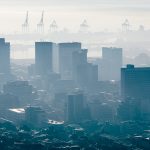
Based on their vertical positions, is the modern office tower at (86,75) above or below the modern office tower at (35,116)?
above

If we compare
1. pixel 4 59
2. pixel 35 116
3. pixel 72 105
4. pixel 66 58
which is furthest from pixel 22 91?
pixel 4 59

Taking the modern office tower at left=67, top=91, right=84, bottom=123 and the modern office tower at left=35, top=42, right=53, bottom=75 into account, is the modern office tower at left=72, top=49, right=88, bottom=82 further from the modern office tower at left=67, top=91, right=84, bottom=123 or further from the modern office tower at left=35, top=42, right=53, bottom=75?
the modern office tower at left=67, top=91, right=84, bottom=123

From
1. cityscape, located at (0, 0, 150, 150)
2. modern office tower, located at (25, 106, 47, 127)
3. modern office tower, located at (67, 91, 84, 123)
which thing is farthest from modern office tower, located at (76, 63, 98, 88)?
modern office tower, located at (25, 106, 47, 127)

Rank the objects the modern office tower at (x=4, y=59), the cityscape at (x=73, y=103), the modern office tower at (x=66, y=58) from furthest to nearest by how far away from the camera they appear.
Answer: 1. the modern office tower at (x=4, y=59)
2. the modern office tower at (x=66, y=58)
3. the cityscape at (x=73, y=103)

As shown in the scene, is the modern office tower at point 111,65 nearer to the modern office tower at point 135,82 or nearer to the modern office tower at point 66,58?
the modern office tower at point 66,58

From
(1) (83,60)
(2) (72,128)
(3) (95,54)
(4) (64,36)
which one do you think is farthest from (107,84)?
(4) (64,36)

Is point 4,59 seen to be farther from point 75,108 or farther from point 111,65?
point 75,108

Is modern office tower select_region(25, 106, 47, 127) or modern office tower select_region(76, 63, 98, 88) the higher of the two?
modern office tower select_region(76, 63, 98, 88)

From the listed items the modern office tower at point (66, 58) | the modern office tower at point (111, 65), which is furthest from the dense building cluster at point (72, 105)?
the modern office tower at point (111, 65)
